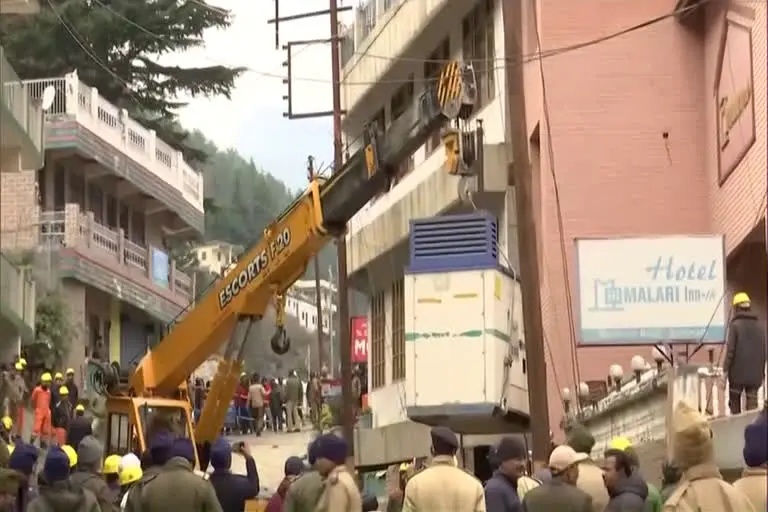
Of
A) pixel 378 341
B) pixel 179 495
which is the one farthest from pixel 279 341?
pixel 378 341

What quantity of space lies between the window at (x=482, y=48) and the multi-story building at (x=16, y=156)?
26.9 feet

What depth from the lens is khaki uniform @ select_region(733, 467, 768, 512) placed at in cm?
930

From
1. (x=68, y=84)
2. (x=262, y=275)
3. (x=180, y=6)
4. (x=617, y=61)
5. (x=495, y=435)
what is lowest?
(x=495, y=435)

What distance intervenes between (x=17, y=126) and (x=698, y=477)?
83.8 ft

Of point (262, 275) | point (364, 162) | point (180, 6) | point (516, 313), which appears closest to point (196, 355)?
point (262, 275)

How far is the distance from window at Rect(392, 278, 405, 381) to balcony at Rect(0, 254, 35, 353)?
750cm

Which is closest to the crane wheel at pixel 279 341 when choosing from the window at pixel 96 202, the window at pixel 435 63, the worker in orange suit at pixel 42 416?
the worker in orange suit at pixel 42 416

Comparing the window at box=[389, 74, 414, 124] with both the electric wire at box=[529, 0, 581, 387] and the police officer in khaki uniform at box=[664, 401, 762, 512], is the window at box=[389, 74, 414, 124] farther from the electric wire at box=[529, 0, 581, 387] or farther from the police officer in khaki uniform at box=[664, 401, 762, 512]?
the police officer in khaki uniform at box=[664, 401, 762, 512]

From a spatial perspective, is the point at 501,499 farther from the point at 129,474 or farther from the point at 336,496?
the point at 129,474

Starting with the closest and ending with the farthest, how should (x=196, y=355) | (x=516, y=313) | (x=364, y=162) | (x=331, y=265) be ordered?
(x=364, y=162) → (x=196, y=355) → (x=516, y=313) → (x=331, y=265)

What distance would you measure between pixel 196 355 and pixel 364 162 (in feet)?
12.3

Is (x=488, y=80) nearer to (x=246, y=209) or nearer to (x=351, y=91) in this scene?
(x=351, y=91)

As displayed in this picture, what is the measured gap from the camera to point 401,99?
39219mm

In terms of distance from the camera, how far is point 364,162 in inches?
886
